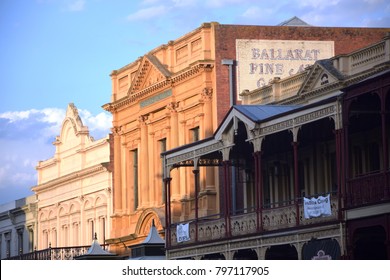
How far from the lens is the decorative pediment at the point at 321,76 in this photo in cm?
3912

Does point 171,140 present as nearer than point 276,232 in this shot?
No

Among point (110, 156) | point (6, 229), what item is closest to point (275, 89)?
point (110, 156)

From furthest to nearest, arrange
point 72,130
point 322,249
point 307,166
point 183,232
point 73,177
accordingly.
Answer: point 72,130
point 73,177
point 183,232
point 307,166
point 322,249

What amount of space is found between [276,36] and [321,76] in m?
10.1

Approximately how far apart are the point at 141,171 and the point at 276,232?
19682 mm

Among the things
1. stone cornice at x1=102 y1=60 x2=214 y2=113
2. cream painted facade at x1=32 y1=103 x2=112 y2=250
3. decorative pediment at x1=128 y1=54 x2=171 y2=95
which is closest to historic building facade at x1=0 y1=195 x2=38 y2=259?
cream painted facade at x1=32 y1=103 x2=112 y2=250

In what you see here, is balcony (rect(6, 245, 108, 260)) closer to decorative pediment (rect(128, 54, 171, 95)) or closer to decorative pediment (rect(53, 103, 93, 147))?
decorative pediment (rect(53, 103, 93, 147))

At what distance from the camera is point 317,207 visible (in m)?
33.6

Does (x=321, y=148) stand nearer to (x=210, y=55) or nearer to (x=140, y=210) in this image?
(x=210, y=55)

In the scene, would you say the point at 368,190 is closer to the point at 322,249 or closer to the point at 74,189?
the point at 322,249

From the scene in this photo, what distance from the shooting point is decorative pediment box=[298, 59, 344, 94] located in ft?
128

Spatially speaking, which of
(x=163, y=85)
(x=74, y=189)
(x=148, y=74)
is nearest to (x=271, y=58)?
(x=163, y=85)

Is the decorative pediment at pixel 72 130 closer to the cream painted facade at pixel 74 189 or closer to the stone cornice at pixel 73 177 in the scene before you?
the cream painted facade at pixel 74 189

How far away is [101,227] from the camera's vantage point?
201 ft
